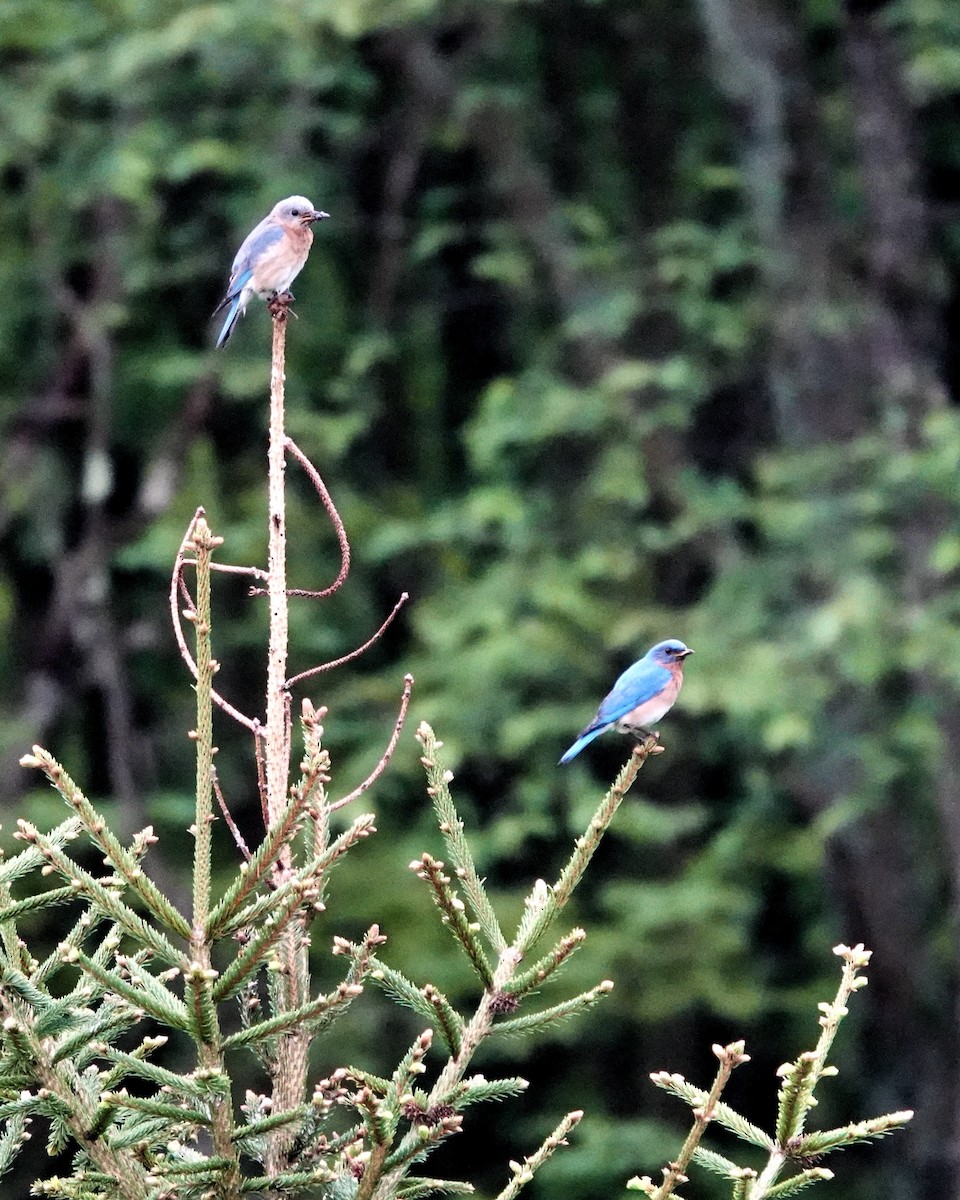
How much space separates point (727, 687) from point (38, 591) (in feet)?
17.1

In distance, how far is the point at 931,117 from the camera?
36.3 feet

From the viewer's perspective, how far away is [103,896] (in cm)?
219

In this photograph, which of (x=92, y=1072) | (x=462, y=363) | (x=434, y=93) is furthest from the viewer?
(x=462, y=363)

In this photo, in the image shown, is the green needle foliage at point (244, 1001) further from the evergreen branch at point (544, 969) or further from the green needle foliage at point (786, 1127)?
the green needle foliage at point (786, 1127)

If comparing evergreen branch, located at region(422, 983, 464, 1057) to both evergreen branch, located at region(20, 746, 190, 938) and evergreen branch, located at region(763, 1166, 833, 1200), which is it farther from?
evergreen branch, located at region(763, 1166, 833, 1200)

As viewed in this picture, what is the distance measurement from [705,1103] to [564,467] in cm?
916

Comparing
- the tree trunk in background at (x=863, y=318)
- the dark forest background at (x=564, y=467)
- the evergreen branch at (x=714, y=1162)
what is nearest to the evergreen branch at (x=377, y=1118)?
the evergreen branch at (x=714, y=1162)

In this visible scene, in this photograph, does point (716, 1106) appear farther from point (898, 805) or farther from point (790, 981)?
point (790, 981)

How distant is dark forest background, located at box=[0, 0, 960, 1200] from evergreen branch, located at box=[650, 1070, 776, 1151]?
670cm

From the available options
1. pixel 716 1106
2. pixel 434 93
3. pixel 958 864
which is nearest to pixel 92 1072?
pixel 716 1106

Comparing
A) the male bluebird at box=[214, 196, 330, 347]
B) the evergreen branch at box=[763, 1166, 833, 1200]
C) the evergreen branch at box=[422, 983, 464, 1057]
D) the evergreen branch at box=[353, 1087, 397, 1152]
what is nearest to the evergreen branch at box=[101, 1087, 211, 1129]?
the evergreen branch at box=[353, 1087, 397, 1152]

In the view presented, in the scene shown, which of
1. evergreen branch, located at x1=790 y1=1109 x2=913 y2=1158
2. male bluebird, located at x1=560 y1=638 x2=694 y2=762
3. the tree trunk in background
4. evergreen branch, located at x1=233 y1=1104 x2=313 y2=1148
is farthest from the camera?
the tree trunk in background

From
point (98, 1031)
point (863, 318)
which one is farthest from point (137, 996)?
point (863, 318)

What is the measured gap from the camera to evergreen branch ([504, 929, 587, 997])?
2.39 metres
